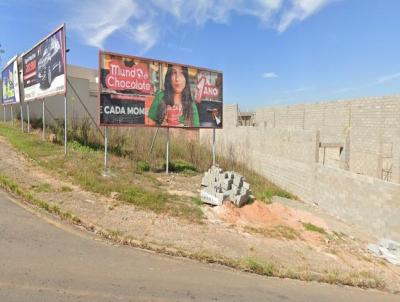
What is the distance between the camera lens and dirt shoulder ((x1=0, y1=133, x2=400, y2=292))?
17.0 feet

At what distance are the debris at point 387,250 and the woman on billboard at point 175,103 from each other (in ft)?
24.4

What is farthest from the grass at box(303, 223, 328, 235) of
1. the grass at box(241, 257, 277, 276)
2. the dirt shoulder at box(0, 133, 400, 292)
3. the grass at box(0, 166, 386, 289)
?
the grass at box(241, 257, 277, 276)

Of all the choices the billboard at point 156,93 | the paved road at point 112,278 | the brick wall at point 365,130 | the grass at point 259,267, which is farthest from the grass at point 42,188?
the brick wall at point 365,130

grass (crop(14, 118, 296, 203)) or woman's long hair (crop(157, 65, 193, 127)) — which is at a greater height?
woman's long hair (crop(157, 65, 193, 127))

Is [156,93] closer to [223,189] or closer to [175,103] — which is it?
[175,103]

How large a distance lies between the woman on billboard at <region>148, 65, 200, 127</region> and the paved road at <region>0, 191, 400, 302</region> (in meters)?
6.96

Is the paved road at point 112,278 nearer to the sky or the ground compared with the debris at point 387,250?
nearer to the sky

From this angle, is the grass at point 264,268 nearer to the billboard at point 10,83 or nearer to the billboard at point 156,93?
the billboard at point 156,93

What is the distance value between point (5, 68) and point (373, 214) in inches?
798

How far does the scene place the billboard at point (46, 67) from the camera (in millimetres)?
11547

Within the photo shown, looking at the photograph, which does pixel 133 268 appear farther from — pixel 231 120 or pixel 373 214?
pixel 231 120

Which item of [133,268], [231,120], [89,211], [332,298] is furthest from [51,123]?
[332,298]

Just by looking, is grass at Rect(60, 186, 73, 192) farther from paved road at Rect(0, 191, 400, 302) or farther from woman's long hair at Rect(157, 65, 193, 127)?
woman's long hair at Rect(157, 65, 193, 127)

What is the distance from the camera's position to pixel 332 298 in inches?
168
